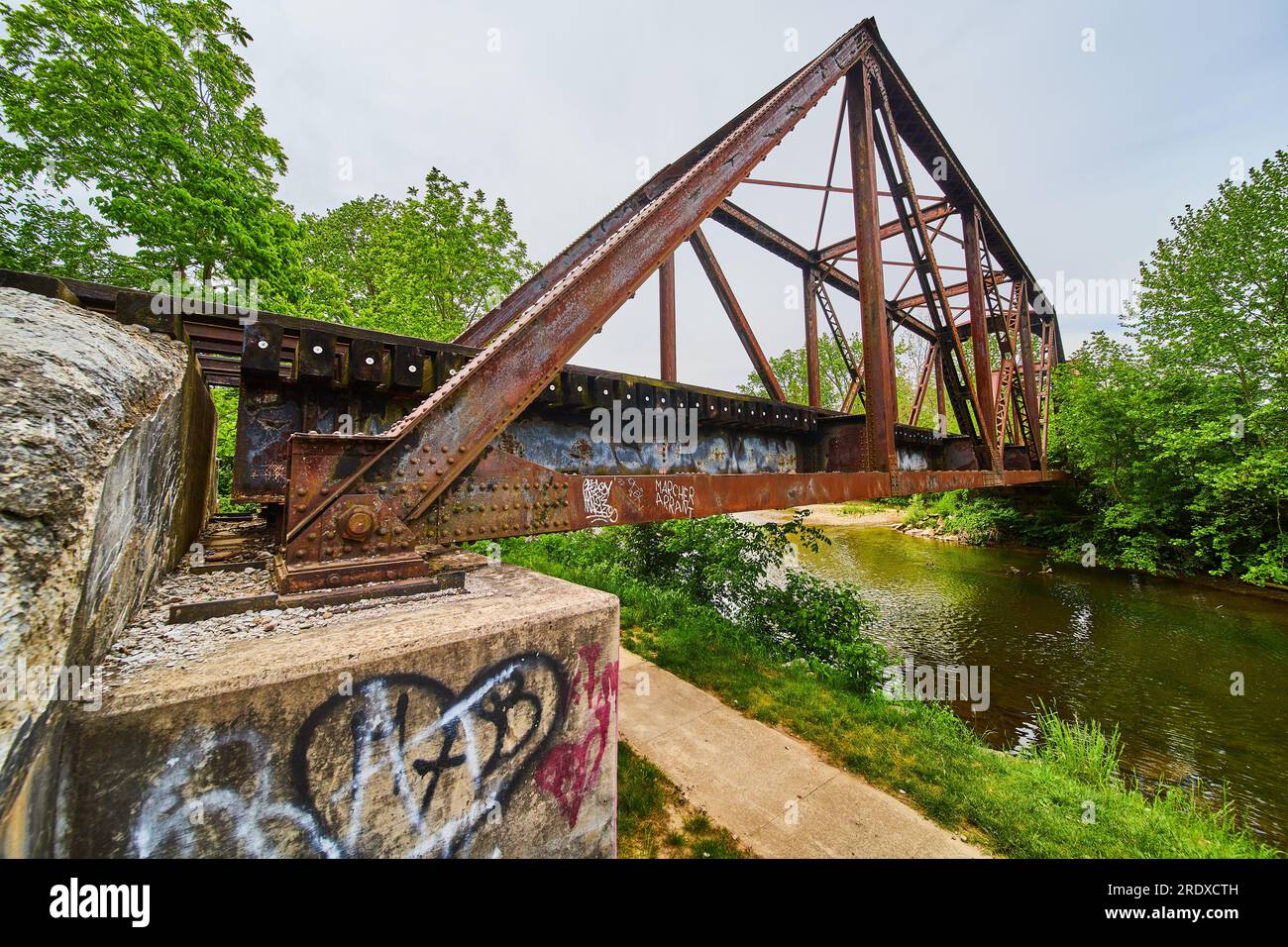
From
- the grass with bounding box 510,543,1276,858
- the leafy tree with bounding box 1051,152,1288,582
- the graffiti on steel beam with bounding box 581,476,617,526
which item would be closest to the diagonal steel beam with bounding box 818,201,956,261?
the grass with bounding box 510,543,1276,858

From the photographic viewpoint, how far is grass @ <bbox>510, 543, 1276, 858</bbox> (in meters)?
3.57

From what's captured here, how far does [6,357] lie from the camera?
1150 millimetres

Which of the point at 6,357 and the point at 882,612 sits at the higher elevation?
the point at 6,357

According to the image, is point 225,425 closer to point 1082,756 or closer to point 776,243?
point 776,243

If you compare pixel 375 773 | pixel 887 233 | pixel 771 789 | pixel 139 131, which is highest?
pixel 139 131

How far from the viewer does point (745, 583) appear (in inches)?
339

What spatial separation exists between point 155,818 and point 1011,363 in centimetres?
1199

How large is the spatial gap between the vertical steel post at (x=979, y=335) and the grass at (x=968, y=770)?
3933mm

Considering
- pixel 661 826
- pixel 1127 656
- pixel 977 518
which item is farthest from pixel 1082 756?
pixel 977 518

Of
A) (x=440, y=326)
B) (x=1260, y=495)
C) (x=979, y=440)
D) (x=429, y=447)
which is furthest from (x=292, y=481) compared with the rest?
(x=1260, y=495)

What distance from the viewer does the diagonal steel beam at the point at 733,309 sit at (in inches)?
218

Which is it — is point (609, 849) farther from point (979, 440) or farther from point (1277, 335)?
point (1277, 335)

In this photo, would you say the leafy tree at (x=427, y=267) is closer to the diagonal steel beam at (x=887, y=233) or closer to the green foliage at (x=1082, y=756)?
the diagonal steel beam at (x=887, y=233)

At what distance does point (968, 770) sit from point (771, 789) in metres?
1.97
